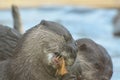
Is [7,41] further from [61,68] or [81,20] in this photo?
[81,20]

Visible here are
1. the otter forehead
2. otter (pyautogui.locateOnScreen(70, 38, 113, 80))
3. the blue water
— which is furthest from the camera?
the blue water

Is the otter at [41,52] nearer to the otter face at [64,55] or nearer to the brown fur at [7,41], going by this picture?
the otter face at [64,55]

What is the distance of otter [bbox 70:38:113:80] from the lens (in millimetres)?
4125

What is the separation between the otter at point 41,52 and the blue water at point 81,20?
4290 millimetres

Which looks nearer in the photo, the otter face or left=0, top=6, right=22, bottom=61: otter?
the otter face

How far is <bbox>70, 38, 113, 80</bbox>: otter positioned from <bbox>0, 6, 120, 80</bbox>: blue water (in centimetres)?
340

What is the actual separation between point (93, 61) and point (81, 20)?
8.15m

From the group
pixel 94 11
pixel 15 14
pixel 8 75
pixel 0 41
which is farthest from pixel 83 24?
pixel 8 75

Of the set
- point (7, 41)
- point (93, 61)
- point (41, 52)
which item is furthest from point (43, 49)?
point (7, 41)

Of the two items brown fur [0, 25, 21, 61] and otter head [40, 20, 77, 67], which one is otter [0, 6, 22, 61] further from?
otter head [40, 20, 77, 67]

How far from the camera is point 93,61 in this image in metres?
4.21

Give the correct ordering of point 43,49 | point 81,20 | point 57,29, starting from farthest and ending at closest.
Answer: point 81,20 → point 57,29 → point 43,49

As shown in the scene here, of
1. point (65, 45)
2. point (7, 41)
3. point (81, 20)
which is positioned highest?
point (81, 20)

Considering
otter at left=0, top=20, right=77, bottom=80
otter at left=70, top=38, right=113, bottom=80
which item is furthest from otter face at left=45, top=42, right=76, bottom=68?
otter at left=70, top=38, right=113, bottom=80
